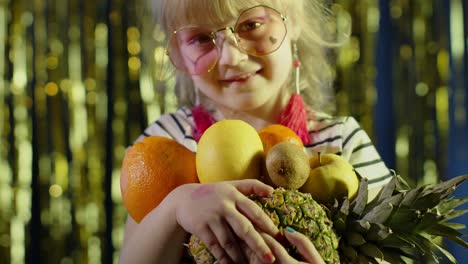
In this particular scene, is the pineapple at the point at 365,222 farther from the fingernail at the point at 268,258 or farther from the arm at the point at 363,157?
the arm at the point at 363,157

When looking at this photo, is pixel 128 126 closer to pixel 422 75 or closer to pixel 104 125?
pixel 104 125

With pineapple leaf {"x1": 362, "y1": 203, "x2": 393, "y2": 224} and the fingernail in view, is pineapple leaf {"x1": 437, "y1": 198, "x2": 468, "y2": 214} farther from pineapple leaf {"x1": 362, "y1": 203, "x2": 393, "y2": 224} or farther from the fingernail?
the fingernail

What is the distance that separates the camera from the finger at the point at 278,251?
0.62 m

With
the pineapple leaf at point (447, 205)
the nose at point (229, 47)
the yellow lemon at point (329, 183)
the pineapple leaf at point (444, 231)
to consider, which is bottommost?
the pineapple leaf at point (444, 231)

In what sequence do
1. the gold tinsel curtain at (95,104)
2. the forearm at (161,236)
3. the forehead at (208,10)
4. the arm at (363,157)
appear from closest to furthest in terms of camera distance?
the forearm at (161,236) < the forehead at (208,10) < the arm at (363,157) < the gold tinsel curtain at (95,104)

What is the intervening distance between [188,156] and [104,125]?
102 cm

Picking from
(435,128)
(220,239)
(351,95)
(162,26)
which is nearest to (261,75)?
(162,26)

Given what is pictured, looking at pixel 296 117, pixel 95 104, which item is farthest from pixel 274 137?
pixel 95 104

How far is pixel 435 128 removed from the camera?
5.71 ft

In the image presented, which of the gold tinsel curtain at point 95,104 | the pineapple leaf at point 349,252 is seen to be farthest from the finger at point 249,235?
the gold tinsel curtain at point 95,104

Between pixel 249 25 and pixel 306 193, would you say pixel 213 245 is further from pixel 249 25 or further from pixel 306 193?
pixel 249 25

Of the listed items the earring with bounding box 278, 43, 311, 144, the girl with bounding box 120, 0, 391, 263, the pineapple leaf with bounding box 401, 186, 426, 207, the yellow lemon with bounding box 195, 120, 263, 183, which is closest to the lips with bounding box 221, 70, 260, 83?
the girl with bounding box 120, 0, 391, 263

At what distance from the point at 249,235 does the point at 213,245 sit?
5 centimetres

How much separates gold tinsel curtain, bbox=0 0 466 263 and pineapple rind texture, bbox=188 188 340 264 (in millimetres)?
1108
